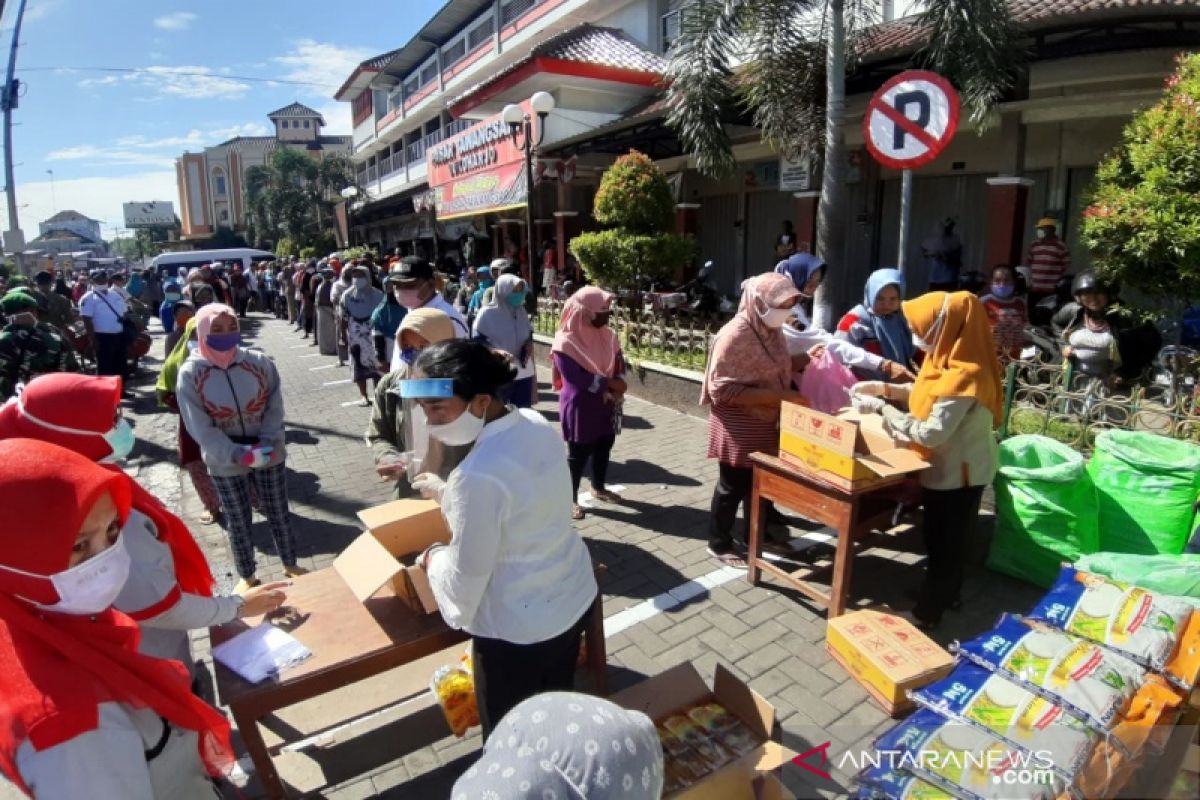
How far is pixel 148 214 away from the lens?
103438 millimetres

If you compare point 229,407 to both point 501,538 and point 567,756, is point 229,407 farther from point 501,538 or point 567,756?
point 567,756

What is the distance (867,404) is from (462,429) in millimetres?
2591

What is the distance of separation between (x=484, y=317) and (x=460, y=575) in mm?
3631

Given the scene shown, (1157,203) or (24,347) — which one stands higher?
(1157,203)

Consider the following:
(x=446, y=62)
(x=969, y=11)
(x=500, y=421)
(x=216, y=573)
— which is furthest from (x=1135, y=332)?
(x=446, y=62)

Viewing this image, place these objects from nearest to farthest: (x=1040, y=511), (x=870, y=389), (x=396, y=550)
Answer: (x=396, y=550)
(x=1040, y=511)
(x=870, y=389)

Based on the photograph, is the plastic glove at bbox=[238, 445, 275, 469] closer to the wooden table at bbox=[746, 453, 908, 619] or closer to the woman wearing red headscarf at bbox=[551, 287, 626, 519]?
the woman wearing red headscarf at bbox=[551, 287, 626, 519]

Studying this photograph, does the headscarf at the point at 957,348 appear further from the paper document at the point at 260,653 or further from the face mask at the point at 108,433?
the face mask at the point at 108,433

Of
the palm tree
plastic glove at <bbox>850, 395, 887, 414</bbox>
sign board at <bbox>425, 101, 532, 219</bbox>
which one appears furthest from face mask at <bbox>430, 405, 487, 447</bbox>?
sign board at <bbox>425, 101, 532, 219</bbox>

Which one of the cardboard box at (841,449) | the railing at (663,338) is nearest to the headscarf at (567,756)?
the cardboard box at (841,449)

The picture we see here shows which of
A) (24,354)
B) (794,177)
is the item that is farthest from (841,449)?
(794,177)

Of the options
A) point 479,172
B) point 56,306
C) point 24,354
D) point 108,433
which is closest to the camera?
point 108,433

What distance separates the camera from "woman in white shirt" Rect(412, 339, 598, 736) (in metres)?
1.84

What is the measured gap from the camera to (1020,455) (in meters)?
3.96
